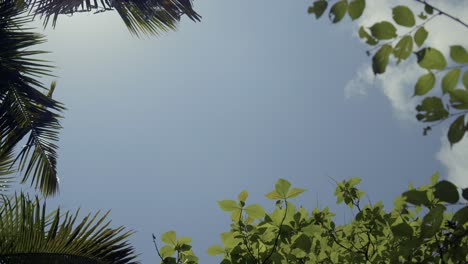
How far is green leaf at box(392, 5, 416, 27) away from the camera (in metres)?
1.34

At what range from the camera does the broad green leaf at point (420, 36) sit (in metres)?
1.34

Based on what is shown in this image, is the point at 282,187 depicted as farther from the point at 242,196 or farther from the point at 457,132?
the point at 457,132

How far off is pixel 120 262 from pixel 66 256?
2.02 feet

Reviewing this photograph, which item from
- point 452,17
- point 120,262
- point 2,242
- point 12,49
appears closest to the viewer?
point 452,17

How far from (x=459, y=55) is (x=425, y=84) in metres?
0.12

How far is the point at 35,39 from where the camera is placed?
6.29 m

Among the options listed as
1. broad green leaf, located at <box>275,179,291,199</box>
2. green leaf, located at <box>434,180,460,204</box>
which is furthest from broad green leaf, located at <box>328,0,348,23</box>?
broad green leaf, located at <box>275,179,291,199</box>

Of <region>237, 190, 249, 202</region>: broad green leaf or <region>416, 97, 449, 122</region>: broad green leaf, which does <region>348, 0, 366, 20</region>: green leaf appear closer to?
<region>416, 97, 449, 122</region>: broad green leaf

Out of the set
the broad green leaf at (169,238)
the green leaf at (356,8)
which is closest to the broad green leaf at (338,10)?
the green leaf at (356,8)

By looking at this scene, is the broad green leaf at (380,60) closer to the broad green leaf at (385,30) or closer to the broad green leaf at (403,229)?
the broad green leaf at (385,30)

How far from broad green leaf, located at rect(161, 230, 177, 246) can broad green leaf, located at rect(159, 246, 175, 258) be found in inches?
1.3

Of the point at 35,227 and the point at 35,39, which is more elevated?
the point at 35,39

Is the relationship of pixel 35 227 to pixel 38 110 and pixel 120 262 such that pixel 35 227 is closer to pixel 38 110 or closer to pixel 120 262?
pixel 120 262

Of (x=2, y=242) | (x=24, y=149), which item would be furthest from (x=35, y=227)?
(x=24, y=149)
